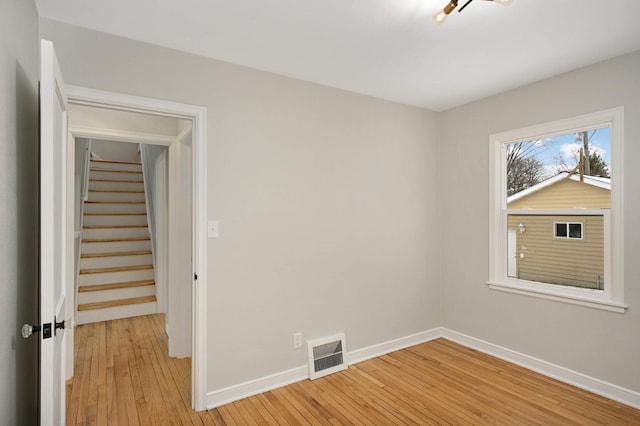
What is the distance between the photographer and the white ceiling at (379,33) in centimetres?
189

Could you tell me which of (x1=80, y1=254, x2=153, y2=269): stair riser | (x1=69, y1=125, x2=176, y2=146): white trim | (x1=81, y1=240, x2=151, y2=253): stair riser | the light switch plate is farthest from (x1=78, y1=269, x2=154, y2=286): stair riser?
the light switch plate

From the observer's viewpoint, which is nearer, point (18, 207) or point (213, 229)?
point (18, 207)

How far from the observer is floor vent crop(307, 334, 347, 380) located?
2891 mm

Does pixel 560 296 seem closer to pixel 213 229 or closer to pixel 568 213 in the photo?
pixel 568 213

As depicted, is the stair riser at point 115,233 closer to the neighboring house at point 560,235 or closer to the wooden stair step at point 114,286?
the wooden stair step at point 114,286

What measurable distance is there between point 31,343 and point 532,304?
3.56 m

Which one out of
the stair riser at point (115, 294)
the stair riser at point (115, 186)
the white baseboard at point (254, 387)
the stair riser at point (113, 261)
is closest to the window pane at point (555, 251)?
the white baseboard at point (254, 387)

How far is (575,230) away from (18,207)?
3644mm

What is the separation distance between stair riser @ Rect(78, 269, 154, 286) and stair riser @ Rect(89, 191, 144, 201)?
4.93 ft

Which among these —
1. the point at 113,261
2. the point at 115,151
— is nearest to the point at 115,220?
the point at 113,261

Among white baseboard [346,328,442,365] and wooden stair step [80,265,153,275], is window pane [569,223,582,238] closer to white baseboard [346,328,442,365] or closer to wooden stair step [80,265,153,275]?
white baseboard [346,328,442,365]

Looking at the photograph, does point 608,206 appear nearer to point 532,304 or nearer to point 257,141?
point 532,304

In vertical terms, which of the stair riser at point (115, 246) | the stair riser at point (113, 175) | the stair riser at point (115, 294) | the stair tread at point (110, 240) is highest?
the stair riser at point (113, 175)

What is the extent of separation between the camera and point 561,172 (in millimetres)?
2945
